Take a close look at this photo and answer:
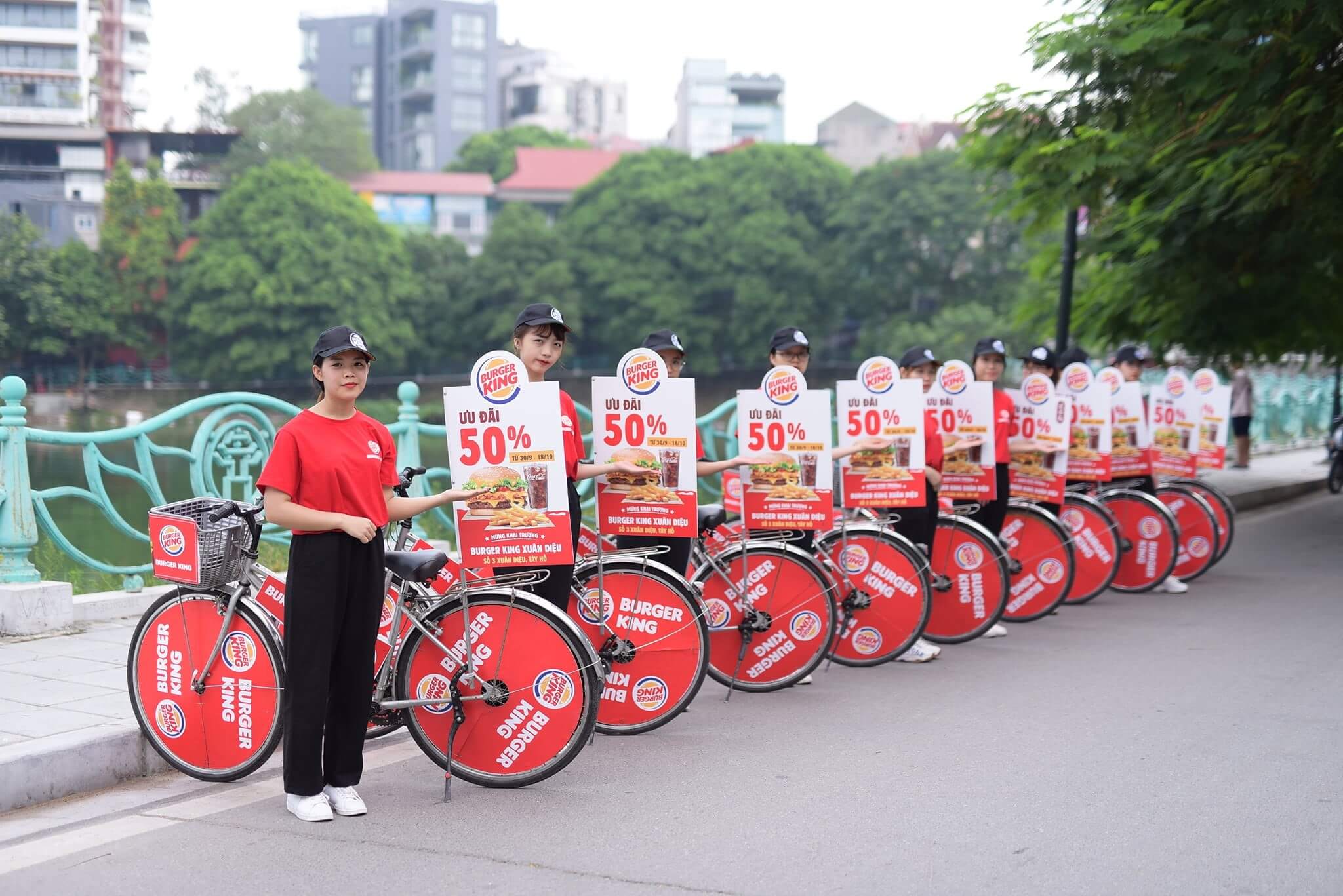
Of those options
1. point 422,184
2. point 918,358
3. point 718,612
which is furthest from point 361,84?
point 718,612

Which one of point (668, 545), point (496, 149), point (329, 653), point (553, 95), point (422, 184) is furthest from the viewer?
point (553, 95)

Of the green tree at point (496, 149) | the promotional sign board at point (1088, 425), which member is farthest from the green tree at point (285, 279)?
the promotional sign board at point (1088, 425)

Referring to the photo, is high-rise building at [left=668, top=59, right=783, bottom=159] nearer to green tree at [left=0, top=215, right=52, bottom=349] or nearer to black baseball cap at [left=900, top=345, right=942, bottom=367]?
green tree at [left=0, top=215, right=52, bottom=349]

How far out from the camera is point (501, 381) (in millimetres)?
5422

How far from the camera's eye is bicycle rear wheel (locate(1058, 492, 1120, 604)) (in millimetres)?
10008

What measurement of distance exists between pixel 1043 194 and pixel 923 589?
244 inches

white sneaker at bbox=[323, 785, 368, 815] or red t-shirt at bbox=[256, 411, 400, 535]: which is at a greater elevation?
red t-shirt at bbox=[256, 411, 400, 535]

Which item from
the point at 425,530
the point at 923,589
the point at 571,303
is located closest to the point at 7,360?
the point at 571,303

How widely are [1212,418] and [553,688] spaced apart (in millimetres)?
7980

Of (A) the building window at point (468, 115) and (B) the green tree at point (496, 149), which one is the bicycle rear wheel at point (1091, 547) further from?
(A) the building window at point (468, 115)

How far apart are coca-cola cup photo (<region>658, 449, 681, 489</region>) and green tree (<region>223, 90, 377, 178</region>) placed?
73.4 metres

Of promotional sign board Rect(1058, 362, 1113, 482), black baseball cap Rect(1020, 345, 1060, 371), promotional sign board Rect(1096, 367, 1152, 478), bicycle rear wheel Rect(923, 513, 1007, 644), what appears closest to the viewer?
bicycle rear wheel Rect(923, 513, 1007, 644)

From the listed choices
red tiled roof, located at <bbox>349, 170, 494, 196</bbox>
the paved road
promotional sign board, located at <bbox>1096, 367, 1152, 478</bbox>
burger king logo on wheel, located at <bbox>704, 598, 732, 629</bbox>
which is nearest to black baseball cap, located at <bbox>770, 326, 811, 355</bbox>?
burger king logo on wheel, located at <bbox>704, 598, 732, 629</bbox>

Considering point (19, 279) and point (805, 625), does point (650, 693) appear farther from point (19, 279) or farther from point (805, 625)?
point (19, 279)
